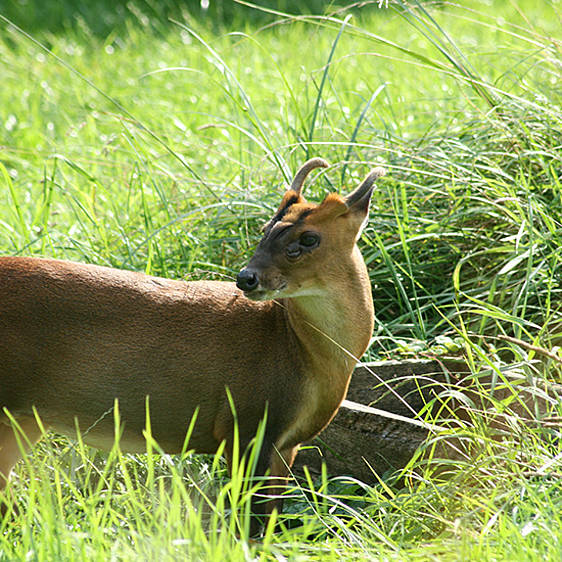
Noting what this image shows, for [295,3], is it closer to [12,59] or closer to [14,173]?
[12,59]

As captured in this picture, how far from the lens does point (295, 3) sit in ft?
33.0

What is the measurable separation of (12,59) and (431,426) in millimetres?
6071

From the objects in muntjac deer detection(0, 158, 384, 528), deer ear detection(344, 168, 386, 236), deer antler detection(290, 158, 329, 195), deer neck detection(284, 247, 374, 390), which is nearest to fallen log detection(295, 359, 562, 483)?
deer neck detection(284, 247, 374, 390)

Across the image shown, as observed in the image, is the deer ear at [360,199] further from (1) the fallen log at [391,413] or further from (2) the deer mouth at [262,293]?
(1) the fallen log at [391,413]

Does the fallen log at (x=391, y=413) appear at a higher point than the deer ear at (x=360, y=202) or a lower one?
lower

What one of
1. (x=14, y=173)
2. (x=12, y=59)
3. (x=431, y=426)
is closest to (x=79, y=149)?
(x=14, y=173)

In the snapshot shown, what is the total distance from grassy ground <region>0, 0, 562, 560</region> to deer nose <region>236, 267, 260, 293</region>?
1.71 ft

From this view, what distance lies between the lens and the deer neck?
2.94m

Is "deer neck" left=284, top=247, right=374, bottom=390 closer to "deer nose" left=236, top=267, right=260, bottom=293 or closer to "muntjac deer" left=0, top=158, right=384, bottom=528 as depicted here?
"muntjac deer" left=0, top=158, right=384, bottom=528

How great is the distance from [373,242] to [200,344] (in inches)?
49.1

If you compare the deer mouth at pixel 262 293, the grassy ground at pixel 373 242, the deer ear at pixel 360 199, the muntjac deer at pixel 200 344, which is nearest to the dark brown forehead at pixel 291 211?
the muntjac deer at pixel 200 344

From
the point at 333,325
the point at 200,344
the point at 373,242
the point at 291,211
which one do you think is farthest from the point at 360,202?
the point at 373,242

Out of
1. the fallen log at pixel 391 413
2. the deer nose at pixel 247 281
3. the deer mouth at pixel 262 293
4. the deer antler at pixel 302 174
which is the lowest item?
the fallen log at pixel 391 413

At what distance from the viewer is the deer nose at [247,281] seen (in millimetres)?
2754
